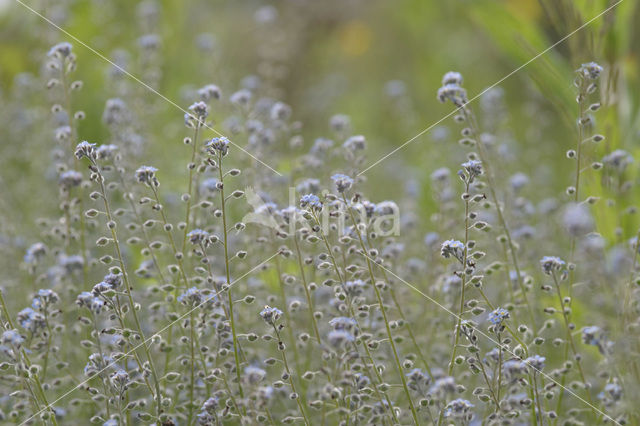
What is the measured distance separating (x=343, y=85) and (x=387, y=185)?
73.6 inches

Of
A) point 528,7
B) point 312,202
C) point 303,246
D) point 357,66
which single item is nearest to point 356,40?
point 357,66

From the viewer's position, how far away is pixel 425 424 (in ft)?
6.63

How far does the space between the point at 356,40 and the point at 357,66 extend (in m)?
0.35

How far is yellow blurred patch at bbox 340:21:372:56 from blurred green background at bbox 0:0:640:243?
0.06ft

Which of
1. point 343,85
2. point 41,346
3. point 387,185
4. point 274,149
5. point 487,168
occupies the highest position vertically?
point 343,85

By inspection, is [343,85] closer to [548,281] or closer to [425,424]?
[548,281]

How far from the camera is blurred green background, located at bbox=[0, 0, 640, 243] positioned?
2.88 m

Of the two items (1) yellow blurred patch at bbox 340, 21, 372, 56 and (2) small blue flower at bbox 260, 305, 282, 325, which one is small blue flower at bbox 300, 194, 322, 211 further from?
(1) yellow blurred patch at bbox 340, 21, 372, 56

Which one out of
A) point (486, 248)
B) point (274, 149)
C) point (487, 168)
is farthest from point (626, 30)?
point (274, 149)

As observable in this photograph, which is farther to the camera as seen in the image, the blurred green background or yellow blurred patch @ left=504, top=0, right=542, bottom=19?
yellow blurred patch @ left=504, top=0, right=542, bottom=19

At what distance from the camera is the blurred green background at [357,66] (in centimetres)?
288

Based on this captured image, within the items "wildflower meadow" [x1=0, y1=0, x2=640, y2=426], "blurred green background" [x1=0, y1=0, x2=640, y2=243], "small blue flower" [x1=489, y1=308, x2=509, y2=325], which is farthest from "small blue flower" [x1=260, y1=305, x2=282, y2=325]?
"blurred green background" [x1=0, y1=0, x2=640, y2=243]

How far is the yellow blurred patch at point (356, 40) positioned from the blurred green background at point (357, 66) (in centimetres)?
2

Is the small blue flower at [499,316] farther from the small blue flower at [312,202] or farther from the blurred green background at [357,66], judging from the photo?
the blurred green background at [357,66]
